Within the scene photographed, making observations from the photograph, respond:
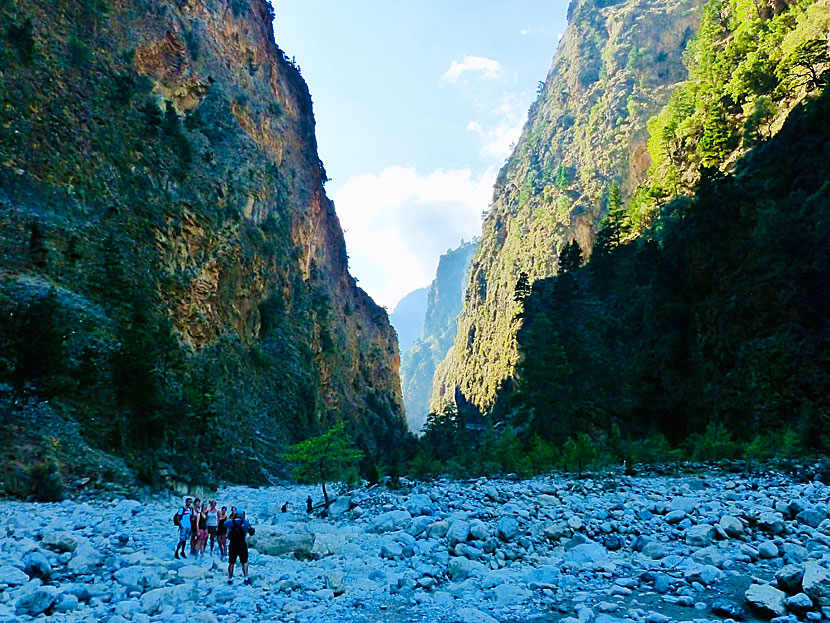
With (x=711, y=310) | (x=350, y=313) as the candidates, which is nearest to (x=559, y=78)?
(x=350, y=313)

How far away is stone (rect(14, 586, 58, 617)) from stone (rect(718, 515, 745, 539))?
33.2 feet

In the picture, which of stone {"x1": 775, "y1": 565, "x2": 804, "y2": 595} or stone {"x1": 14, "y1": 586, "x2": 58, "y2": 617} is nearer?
stone {"x1": 14, "y1": 586, "x2": 58, "y2": 617}

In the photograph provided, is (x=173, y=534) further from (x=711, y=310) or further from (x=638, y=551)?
(x=711, y=310)

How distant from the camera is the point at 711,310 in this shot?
25984 millimetres

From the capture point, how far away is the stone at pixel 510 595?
6633 mm

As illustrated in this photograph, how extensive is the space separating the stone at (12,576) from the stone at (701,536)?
10.2 meters

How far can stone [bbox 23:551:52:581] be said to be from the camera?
685 centimetres

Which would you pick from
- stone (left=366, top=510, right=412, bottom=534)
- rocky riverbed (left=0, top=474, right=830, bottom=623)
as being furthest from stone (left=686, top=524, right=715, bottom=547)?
Answer: stone (left=366, top=510, right=412, bottom=534)

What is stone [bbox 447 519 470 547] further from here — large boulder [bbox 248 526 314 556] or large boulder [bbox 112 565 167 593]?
large boulder [bbox 112 565 167 593]

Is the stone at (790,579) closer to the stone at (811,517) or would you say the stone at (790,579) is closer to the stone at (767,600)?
the stone at (767,600)

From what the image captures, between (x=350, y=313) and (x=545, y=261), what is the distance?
3268cm

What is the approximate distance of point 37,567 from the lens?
6914 mm

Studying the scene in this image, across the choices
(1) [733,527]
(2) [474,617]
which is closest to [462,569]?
(2) [474,617]

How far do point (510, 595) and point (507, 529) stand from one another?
287cm
